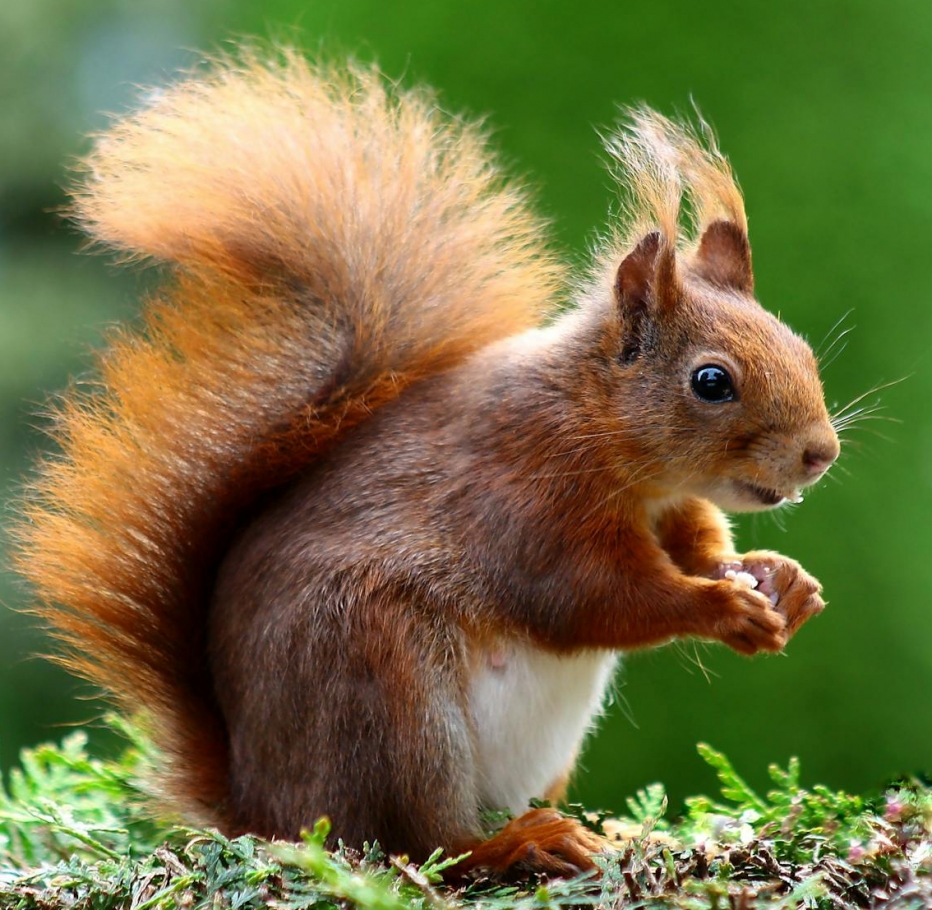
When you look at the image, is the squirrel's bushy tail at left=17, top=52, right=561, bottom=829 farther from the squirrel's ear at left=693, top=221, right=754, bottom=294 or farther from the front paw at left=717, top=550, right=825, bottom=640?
the front paw at left=717, top=550, right=825, bottom=640

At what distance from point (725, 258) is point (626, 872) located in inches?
31.1

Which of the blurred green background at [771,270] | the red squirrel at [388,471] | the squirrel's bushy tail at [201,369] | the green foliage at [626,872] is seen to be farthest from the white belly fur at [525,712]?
the blurred green background at [771,270]

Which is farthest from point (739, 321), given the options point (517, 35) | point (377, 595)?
point (517, 35)

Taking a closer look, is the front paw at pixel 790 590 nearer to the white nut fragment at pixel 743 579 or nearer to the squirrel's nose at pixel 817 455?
the white nut fragment at pixel 743 579

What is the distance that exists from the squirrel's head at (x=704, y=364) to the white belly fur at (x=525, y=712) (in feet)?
0.81

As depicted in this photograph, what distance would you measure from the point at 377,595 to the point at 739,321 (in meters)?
0.51

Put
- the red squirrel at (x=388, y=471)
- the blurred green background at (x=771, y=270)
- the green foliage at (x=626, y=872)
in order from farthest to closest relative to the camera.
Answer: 1. the blurred green background at (x=771, y=270)
2. the red squirrel at (x=388, y=471)
3. the green foliage at (x=626, y=872)

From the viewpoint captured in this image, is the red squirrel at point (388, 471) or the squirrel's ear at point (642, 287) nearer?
the red squirrel at point (388, 471)

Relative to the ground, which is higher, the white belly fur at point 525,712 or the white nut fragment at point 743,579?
the white nut fragment at point 743,579

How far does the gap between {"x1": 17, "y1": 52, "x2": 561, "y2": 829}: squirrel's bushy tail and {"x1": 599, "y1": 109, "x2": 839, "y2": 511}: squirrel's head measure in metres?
0.24

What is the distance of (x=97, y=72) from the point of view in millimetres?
3195

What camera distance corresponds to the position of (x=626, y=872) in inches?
41.7

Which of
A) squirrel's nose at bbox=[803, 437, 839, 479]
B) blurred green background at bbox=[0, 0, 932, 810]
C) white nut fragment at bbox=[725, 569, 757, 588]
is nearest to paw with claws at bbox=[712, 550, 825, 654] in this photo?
white nut fragment at bbox=[725, 569, 757, 588]

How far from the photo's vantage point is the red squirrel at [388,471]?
1.33 m
